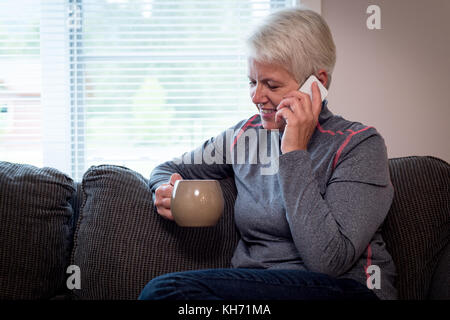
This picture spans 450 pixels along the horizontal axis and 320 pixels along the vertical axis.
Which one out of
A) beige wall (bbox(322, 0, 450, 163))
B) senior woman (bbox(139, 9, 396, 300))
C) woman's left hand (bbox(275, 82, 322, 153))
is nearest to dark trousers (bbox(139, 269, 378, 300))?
senior woman (bbox(139, 9, 396, 300))

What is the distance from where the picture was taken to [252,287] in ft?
3.27

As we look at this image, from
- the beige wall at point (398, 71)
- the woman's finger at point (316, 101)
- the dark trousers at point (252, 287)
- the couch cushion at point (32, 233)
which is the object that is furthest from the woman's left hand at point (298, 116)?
the beige wall at point (398, 71)

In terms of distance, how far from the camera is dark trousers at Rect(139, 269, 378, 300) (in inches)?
37.4

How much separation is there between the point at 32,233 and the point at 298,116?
91 centimetres

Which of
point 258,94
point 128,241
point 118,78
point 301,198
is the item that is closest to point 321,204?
point 301,198

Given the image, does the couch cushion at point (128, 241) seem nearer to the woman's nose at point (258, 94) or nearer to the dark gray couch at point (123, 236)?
the dark gray couch at point (123, 236)

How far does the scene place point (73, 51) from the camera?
2480 millimetres

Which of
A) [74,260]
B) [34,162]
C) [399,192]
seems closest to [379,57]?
[399,192]

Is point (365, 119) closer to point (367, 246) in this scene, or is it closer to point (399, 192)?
point (399, 192)

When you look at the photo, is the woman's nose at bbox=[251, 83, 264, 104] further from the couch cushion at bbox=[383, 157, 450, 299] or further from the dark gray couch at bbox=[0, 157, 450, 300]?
the couch cushion at bbox=[383, 157, 450, 299]

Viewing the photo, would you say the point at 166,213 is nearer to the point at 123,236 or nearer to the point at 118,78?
the point at 123,236

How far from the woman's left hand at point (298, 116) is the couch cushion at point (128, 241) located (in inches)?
17.7

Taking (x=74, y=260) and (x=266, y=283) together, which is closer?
(x=266, y=283)
